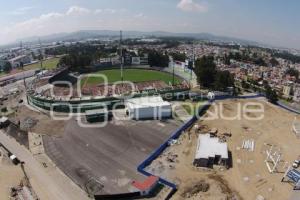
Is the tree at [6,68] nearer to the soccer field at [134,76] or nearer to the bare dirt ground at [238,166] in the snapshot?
the soccer field at [134,76]

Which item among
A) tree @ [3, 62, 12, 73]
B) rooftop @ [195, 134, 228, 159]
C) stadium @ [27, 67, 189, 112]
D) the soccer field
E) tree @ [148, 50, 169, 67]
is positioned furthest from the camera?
tree @ [3, 62, 12, 73]

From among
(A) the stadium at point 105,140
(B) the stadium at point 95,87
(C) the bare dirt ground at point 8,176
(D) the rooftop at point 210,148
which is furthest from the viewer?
(B) the stadium at point 95,87

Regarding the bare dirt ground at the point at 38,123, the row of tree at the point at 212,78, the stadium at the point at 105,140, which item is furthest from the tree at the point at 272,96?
the bare dirt ground at the point at 38,123

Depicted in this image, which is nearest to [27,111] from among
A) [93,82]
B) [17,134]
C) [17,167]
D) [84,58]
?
[17,134]

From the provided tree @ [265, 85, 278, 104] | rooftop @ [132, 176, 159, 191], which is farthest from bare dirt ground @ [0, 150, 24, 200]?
tree @ [265, 85, 278, 104]

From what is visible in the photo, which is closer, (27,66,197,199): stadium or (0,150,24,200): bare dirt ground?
(0,150,24,200): bare dirt ground

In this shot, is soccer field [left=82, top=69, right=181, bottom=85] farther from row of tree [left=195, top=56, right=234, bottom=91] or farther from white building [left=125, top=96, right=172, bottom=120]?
white building [left=125, top=96, right=172, bottom=120]
